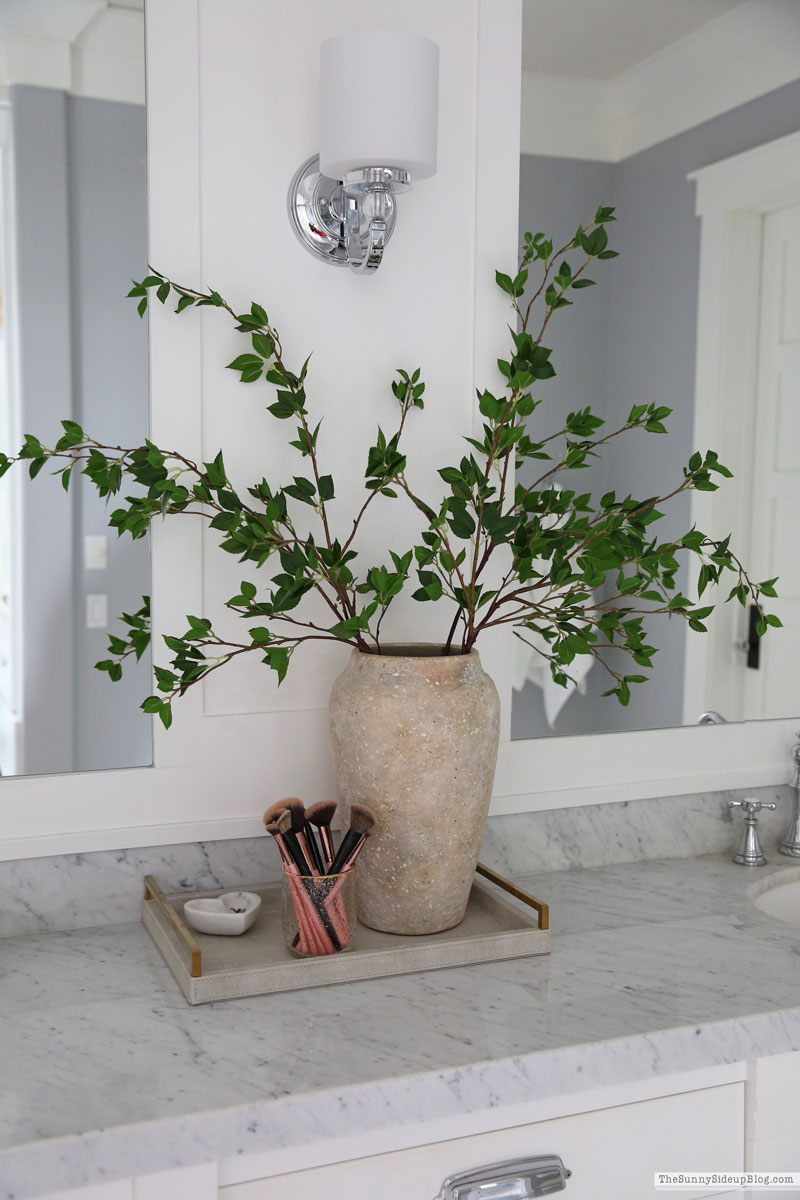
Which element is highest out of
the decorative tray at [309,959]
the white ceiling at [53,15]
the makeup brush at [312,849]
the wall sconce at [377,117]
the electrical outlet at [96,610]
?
the white ceiling at [53,15]

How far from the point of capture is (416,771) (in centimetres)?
110

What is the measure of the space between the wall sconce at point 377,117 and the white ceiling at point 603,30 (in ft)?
0.99

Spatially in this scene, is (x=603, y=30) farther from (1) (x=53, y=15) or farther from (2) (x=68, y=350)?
(2) (x=68, y=350)

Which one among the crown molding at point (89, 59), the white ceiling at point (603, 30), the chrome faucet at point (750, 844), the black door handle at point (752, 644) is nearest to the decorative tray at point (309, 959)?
the chrome faucet at point (750, 844)

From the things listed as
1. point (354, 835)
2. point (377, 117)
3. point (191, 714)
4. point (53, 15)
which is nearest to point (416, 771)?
point (354, 835)

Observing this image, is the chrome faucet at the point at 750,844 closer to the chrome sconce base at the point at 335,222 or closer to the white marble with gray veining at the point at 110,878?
the white marble with gray veining at the point at 110,878

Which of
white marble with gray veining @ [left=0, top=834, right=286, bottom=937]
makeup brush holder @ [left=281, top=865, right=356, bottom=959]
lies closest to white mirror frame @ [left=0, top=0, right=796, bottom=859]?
white marble with gray veining @ [left=0, top=834, right=286, bottom=937]

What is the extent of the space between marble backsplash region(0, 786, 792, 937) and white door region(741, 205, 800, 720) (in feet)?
0.58

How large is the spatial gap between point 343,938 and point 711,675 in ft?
2.60

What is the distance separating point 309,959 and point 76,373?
0.72 m

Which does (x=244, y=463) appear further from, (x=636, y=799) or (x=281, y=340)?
(x=636, y=799)

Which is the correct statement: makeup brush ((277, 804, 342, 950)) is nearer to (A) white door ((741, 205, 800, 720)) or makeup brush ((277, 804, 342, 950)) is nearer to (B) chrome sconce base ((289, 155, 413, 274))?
(B) chrome sconce base ((289, 155, 413, 274))

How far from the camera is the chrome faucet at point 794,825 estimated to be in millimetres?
1577

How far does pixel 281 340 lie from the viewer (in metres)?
1.30
